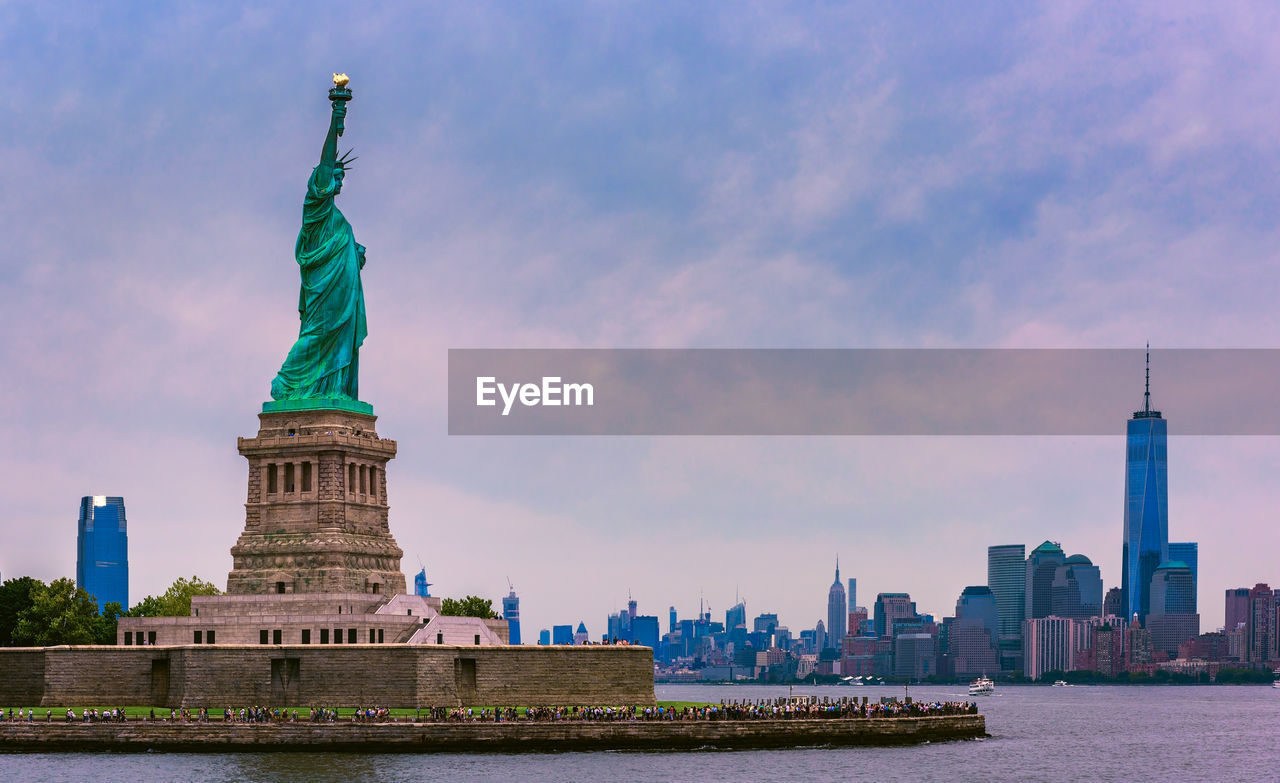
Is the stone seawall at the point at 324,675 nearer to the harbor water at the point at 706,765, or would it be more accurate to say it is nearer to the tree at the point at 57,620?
the harbor water at the point at 706,765

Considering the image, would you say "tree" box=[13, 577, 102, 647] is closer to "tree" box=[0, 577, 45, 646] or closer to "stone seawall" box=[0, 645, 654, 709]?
"tree" box=[0, 577, 45, 646]

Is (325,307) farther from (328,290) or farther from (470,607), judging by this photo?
(470,607)

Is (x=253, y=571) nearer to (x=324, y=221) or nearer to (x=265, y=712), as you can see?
(x=265, y=712)

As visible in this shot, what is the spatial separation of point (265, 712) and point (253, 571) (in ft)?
49.2

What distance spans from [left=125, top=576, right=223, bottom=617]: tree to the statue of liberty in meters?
25.6

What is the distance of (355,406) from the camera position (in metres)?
117

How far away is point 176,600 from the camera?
13800cm

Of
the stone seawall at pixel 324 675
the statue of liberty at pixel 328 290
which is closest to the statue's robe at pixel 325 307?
the statue of liberty at pixel 328 290

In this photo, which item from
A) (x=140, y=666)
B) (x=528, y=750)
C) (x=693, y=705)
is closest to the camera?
(x=528, y=750)

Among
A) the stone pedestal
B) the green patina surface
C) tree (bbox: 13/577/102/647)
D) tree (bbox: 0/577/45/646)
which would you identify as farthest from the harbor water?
tree (bbox: 0/577/45/646)

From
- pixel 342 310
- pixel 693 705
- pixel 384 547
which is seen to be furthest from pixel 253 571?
pixel 693 705

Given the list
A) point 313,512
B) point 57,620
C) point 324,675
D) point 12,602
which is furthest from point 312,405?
point 12,602

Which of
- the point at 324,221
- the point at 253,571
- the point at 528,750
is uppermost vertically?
the point at 324,221

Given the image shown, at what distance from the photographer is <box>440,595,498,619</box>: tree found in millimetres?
146000
